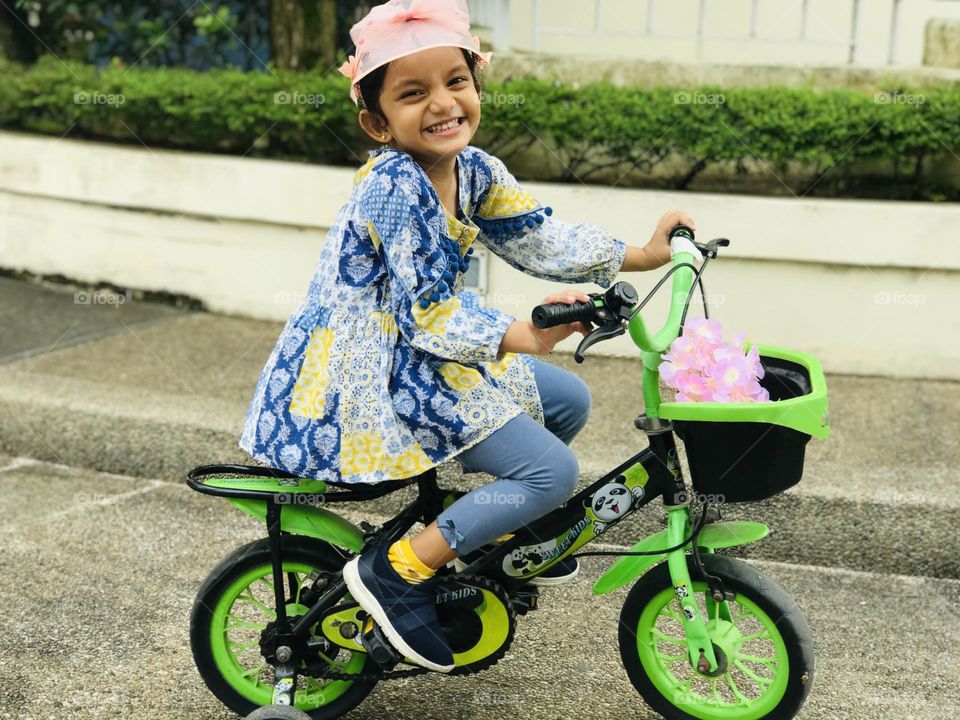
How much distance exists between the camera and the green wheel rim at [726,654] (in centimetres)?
261

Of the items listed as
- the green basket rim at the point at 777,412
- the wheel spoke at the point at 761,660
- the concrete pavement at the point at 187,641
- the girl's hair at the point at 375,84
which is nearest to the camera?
the green basket rim at the point at 777,412

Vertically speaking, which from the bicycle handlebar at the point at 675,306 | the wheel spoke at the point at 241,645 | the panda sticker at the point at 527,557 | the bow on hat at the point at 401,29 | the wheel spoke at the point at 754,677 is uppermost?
the bow on hat at the point at 401,29

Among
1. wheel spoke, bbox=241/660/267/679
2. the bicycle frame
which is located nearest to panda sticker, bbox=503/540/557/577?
the bicycle frame

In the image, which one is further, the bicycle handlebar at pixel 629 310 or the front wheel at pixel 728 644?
the front wheel at pixel 728 644

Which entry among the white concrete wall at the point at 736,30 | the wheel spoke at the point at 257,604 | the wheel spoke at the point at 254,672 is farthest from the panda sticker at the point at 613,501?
the white concrete wall at the point at 736,30

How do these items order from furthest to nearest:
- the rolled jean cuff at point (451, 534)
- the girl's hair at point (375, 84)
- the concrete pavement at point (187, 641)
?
the concrete pavement at point (187, 641), the rolled jean cuff at point (451, 534), the girl's hair at point (375, 84)

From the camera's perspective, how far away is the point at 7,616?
10.8ft

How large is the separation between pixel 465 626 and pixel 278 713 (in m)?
0.46

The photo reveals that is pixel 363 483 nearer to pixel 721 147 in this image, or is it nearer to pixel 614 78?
pixel 721 147

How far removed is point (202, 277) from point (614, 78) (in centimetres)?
228

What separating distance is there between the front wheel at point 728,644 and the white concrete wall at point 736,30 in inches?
166

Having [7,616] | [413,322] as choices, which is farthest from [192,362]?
[413,322]

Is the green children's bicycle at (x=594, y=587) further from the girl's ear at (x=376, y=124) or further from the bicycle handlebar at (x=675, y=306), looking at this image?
the girl's ear at (x=376, y=124)

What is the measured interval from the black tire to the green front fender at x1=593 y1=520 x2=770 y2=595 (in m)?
0.64
